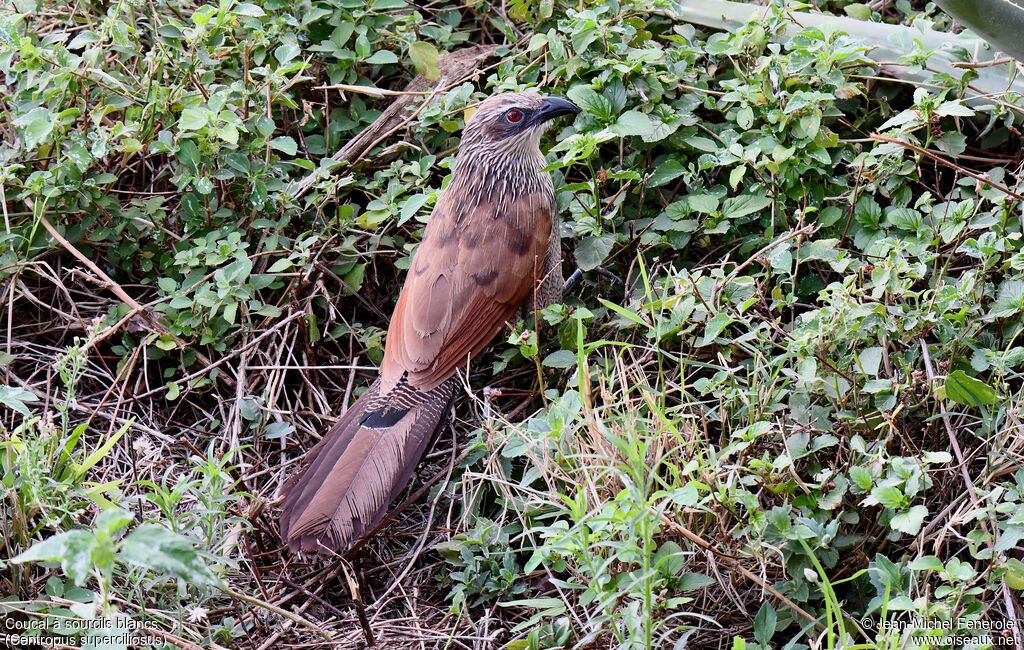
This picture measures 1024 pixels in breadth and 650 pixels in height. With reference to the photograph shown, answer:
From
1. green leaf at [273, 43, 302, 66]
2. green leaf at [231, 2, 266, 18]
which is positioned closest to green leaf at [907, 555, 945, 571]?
green leaf at [273, 43, 302, 66]

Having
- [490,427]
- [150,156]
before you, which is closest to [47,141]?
[150,156]

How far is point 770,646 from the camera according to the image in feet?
9.11

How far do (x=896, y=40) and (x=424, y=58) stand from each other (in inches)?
79.0

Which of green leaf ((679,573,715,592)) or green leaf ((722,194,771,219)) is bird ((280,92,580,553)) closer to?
green leaf ((722,194,771,219))

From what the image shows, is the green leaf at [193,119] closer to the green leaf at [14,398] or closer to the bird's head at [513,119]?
the bird's head at [513,119]

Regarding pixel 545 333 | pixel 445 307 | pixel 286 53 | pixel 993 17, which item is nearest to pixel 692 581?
pixel 545 333

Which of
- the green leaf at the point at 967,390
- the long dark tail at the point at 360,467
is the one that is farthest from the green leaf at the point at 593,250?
the green leaf at the point at 967,390

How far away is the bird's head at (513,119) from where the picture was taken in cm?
412

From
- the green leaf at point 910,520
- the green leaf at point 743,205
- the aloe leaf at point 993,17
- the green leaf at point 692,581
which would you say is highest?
the aloe leaf at point 993,17

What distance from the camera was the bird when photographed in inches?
129

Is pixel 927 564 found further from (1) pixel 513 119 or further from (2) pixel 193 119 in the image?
(2) pixel 193 119

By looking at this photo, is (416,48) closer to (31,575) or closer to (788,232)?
(788,232)

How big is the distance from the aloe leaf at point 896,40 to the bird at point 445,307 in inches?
34.7

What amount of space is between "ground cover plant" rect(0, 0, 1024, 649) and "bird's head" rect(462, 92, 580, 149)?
14cm
